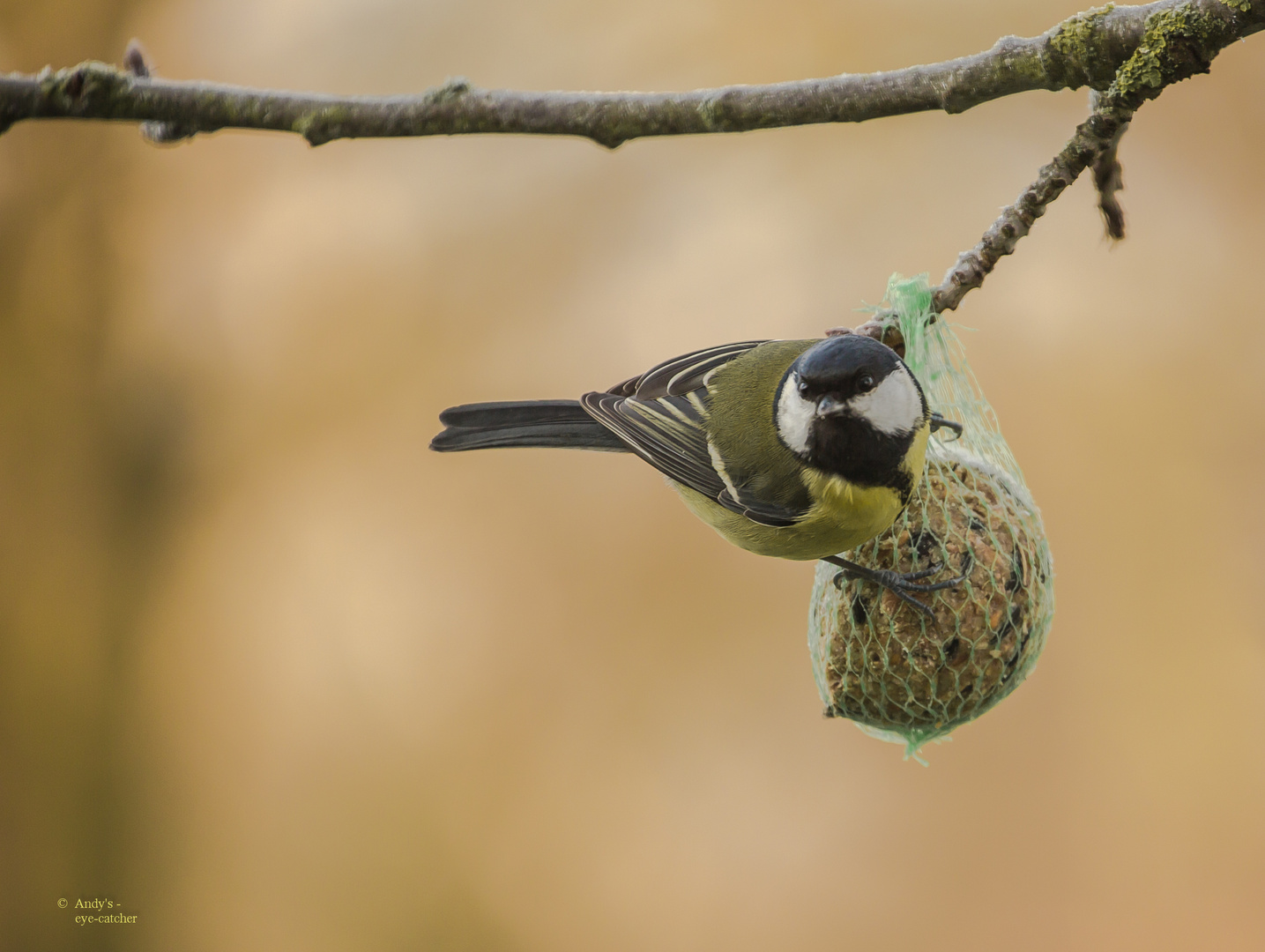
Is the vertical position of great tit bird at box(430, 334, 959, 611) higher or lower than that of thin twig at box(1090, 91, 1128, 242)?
lower

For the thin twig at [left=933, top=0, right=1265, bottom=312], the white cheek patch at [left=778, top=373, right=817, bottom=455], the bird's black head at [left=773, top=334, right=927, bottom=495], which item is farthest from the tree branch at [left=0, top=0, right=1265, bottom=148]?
the white cheek patch at [left=778, top=373, right=817, bottom=455]

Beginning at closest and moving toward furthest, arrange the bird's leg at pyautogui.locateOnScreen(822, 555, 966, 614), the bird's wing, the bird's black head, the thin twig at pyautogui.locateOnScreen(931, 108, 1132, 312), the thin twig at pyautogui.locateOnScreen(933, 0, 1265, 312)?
the thin twig at pyautogui.locateOnScreen(933, 0, 1265, 312), the thin twig at pyautogui.locateOnScreen(931, 108, 1132, 312), the bird's black head, the bird's leg at pyautogui.locateOnScreen(822, 555, 966, 614), the bird's wing

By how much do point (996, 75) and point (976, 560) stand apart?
2.25 ft

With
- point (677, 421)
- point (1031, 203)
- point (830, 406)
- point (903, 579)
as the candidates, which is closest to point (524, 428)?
point (677, 421)

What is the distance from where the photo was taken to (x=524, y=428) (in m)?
1.62

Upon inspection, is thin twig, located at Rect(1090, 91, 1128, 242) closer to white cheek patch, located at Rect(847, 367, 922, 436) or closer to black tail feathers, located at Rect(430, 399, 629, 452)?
white cheek patch, located at Rect(847, 367, 922, 436)

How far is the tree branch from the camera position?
0.97m

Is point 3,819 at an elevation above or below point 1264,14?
below

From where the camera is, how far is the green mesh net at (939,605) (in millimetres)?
1360

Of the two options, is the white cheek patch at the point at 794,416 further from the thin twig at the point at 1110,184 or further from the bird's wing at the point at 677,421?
the thin twig at the point at 1110,184

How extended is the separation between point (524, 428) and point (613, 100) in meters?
0.69

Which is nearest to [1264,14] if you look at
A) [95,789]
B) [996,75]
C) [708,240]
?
[996,75]

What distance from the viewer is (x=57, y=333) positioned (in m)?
2.90

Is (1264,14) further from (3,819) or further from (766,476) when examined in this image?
(3,819)
